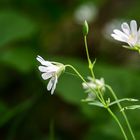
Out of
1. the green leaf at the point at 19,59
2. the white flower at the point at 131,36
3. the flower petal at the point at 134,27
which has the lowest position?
the green leaf at the point at 19,59

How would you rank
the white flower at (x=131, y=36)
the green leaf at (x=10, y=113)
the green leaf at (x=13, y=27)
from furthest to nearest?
1. the green leaf at (x=13, y=27)
2. the green leaf at (x=10, y=113)
3. the white flower at (x=131, y=36)

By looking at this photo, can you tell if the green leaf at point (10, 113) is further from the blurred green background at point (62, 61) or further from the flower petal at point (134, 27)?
the flower petal at point (134, 27)

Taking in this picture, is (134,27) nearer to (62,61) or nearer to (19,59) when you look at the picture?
(62,61)

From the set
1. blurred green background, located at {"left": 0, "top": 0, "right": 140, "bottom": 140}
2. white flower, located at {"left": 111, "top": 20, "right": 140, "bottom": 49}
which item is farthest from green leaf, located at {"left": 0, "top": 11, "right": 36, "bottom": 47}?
white flower, located at {"left": 111, "top": 20, "right": 140, "bottom": 49}

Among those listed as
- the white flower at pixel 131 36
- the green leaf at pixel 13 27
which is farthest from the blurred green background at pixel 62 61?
the white flower at pixel 131 36

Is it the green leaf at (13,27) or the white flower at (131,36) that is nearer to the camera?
the white flower at (131,36)

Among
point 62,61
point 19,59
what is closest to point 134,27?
point 62,61

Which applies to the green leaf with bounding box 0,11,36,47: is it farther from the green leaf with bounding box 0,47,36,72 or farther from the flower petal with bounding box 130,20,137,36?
the flower petal with bounding box 130,20,137,36
